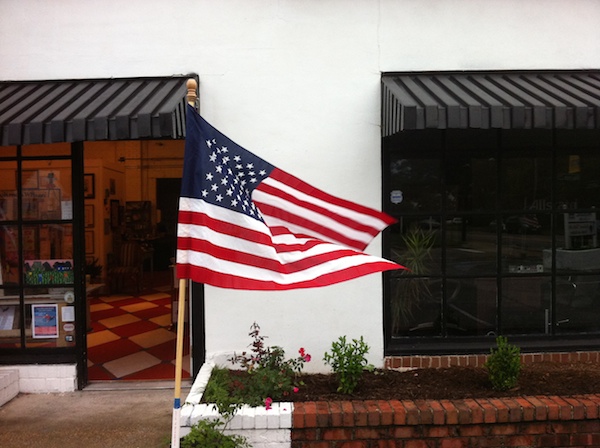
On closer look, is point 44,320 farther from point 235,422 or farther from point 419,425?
point 419,425

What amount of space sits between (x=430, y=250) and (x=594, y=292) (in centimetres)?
192

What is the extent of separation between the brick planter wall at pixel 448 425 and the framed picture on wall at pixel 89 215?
7726mm

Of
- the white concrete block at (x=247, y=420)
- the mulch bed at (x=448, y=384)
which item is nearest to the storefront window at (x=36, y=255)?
the white concrete block at (x=247, y=420)

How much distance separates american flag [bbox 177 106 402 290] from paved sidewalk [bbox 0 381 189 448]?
77.0 inches

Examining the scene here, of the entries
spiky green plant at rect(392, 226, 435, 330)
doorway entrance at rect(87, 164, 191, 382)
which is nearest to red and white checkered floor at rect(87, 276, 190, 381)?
doorway entrance at rect(87, 164, 191, 382)

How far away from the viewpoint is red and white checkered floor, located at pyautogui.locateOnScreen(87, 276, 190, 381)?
5.24 metres

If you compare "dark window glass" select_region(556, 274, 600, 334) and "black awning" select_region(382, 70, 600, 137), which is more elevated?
"black awning" select_region(382, 70, 600, 137)

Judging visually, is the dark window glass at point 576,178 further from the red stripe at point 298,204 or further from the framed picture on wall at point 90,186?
the framed picture on wall at point 90,186

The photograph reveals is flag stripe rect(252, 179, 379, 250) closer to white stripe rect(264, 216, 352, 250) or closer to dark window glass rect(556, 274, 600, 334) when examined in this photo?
white stripe rect(264, 216, 352, 250)

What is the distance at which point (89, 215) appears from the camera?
966 centimetres

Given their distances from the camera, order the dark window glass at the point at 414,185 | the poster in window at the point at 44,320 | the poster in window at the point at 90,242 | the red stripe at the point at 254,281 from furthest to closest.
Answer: the poster in window at the point at 90,242 < the poster in window at the point at 44,320 < the dark window glass at the point at 414,185 < the red stripe at the point at 254,281

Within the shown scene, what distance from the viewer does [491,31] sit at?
4719 millimetres

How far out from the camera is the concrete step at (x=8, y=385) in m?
4.44

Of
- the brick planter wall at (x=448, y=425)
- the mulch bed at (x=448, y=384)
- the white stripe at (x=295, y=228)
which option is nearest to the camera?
the white stripe at (x=295, y=228)
